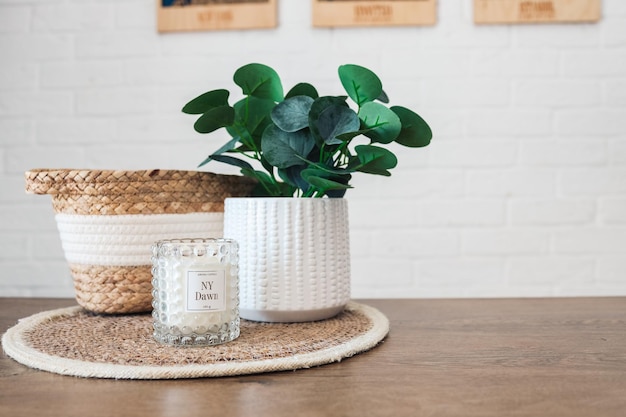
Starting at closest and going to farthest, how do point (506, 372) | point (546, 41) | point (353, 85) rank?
point (506, 372) < point (353, 85) < point (546, 41)

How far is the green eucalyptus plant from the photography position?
2.38 feet

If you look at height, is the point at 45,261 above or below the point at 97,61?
below

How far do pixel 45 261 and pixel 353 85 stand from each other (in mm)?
1115

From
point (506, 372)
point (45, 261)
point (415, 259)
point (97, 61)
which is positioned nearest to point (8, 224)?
point (45, 261)

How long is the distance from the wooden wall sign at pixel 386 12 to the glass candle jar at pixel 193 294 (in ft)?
3.08

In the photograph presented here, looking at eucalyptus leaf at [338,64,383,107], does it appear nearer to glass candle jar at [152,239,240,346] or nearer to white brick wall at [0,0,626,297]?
glass candle jar at [152,239,240,346]

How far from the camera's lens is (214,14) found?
1.44 meters

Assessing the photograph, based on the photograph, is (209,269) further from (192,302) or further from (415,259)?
(415,259)

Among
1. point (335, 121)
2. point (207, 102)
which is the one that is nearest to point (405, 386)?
point (335, 121)

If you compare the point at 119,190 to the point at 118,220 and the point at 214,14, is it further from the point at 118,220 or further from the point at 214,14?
the point at 214,14

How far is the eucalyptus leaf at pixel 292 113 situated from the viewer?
2.45ft

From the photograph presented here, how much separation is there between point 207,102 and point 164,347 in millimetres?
326

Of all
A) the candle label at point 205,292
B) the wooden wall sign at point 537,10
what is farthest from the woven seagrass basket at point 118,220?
the wooden wall sign at point 537,10

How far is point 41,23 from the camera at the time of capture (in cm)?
149
